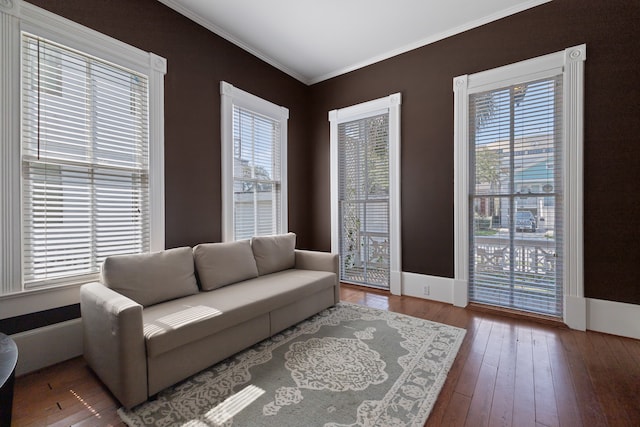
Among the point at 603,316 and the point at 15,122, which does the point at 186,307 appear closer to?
the point at 15,122

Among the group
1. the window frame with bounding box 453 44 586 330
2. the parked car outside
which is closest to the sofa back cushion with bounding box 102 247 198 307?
the parked car outside

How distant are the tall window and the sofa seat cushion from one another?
898mm

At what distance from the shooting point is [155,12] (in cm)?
263

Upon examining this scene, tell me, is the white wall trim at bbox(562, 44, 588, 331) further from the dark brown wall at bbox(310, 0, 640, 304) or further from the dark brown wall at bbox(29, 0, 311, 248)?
the dark brown wall at bbox(29, 0, 311, 248)

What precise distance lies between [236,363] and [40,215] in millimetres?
1784

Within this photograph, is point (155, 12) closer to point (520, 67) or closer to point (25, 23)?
point (25, 23)

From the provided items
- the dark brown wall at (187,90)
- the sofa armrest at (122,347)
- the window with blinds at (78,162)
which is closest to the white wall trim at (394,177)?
the dark brown wall at (187,90)

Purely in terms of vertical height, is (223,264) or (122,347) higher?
(223,264)

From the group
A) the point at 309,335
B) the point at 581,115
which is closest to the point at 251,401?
the point at 309,335

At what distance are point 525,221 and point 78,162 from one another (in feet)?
13.5

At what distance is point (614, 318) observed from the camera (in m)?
2.45

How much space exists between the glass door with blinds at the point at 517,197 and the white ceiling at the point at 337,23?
0.88 meters

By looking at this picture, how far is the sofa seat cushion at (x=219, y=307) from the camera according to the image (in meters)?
1.68

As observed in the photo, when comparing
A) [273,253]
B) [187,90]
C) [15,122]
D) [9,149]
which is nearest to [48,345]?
[9,149]
